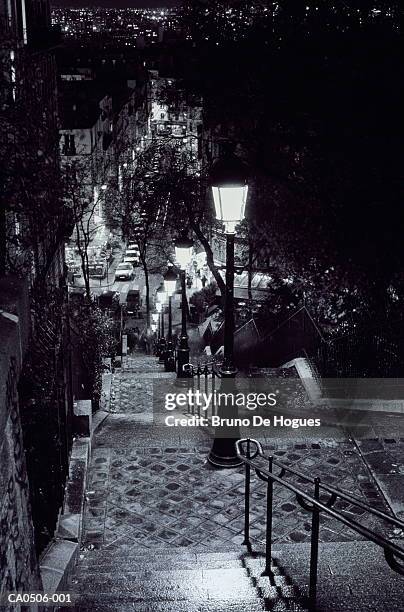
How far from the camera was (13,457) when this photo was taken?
3.16 metres

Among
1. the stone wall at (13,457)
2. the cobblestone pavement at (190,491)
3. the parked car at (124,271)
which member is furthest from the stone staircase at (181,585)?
the parked car at (124,271)

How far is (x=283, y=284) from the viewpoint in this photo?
1984cm

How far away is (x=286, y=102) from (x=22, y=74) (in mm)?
5314

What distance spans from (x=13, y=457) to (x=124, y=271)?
53462 millimetres

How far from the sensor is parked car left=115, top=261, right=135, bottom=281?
2182 inches

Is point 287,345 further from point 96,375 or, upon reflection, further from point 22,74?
point 22,74

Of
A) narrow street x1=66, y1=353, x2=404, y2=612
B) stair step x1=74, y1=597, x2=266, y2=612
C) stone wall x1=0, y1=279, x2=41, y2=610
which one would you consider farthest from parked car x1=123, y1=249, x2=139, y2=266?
stone wall x1=0, y1=279, x2=41, y2=610

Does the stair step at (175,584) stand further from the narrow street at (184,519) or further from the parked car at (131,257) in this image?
the parked car at (131,257)

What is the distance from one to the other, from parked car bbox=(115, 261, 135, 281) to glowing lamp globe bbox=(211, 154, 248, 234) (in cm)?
4772

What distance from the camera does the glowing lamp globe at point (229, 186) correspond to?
8.00m

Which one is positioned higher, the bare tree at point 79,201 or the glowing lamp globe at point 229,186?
the glowing lamp globe at point 229,186

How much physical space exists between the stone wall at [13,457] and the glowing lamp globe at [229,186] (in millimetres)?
4934

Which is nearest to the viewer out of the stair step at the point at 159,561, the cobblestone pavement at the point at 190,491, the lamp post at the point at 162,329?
the stair step at the point at 159,561

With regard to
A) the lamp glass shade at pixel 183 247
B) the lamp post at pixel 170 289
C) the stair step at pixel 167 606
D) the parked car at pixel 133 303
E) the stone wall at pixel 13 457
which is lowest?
the parked car at pixel 133 303
